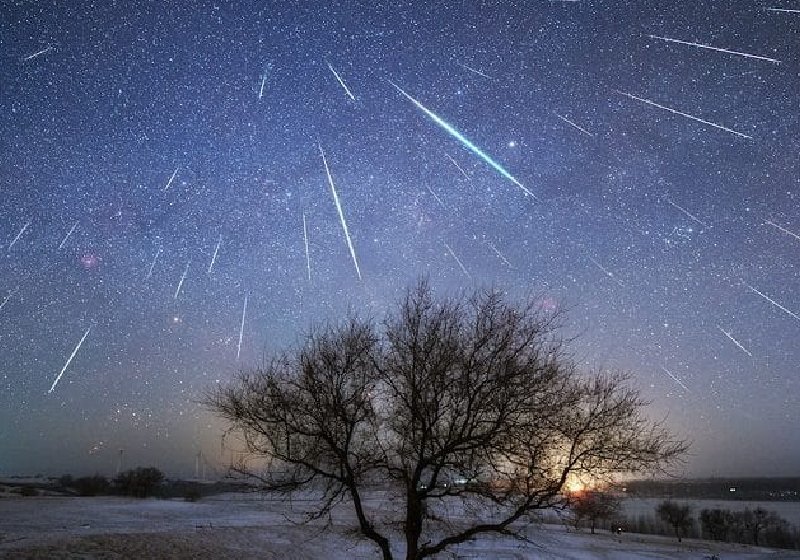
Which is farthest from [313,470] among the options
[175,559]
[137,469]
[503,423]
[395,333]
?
[137,469]

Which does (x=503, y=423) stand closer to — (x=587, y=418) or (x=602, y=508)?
(x=587, y=418)

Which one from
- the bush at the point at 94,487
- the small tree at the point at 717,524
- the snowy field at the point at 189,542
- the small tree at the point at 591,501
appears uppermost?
the small tree at the point at 591,501

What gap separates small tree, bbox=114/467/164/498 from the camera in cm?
11239

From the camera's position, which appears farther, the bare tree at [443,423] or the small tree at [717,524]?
the small tree at [717,524]

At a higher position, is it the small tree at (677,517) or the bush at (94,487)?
the bush at (94,487)

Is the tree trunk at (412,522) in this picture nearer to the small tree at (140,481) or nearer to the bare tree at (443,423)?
the bare tree at (443,423)

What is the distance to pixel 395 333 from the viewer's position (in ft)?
42.8

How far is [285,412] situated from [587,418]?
6911 millimetres

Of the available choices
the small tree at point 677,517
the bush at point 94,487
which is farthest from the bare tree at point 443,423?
the small tree at point 677,517

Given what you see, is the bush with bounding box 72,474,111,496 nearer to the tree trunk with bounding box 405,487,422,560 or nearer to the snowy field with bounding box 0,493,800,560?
the snowy field with bounding box 0,493,800,560

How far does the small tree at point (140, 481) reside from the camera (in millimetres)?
112387

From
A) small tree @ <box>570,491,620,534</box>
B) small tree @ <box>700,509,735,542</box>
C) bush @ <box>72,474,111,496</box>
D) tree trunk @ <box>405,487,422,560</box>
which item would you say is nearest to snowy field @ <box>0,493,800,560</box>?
tree trunk @ <box>405,487,422,560</box>

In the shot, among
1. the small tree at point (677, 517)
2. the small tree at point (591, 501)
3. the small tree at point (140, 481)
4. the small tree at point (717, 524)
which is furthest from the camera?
the small tree at point (677, 517)

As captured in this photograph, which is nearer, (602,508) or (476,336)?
(602,508)
